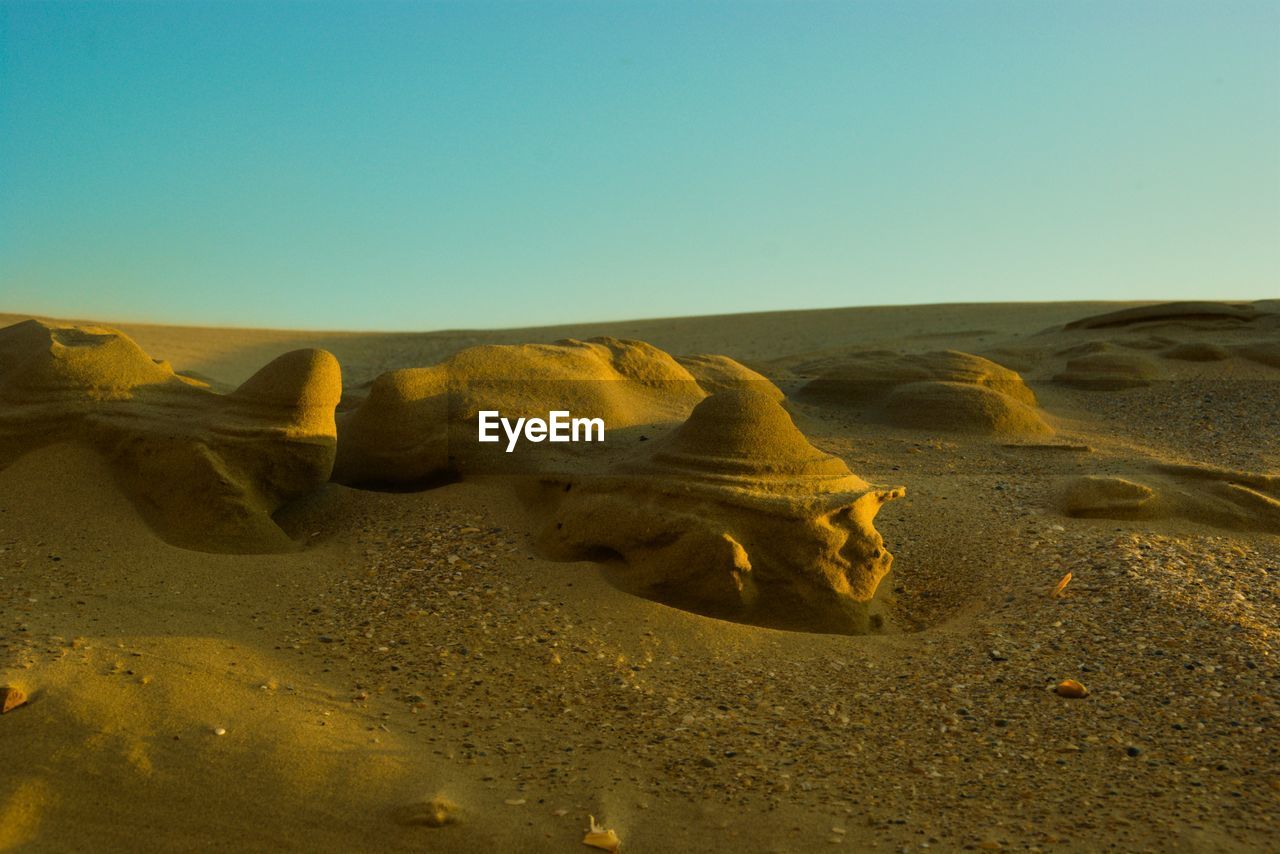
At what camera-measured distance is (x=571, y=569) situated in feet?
14.6

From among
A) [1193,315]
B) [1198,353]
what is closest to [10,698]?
[1198,353]

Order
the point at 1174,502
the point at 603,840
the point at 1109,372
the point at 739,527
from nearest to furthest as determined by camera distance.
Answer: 1. the point at 603,840
2. the point at 739,527
3. the point at 1174,502
4. the point at 1109,372

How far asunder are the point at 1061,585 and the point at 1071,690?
0.92 meters

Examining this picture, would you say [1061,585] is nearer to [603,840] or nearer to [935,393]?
[603,840]

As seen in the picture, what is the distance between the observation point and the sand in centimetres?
293

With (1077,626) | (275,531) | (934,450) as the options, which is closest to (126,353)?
(275,531)

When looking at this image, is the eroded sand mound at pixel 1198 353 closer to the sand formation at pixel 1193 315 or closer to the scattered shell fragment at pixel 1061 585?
the sand formation at pixel 1193 315

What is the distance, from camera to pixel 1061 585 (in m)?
4.47

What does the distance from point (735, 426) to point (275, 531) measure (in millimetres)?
2094

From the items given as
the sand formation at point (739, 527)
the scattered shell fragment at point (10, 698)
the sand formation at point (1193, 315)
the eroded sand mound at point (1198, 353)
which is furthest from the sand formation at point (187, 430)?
the sand formation at point (1193, 315)

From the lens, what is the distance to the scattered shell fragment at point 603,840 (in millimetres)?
2797

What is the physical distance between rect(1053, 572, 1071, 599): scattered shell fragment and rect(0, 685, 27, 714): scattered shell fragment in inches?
146

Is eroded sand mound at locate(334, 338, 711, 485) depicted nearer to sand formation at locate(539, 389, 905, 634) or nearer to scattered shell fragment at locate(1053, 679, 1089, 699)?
sand formation at locate(539, 389, 905, 634)

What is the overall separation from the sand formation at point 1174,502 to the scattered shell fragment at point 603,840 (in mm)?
3680
